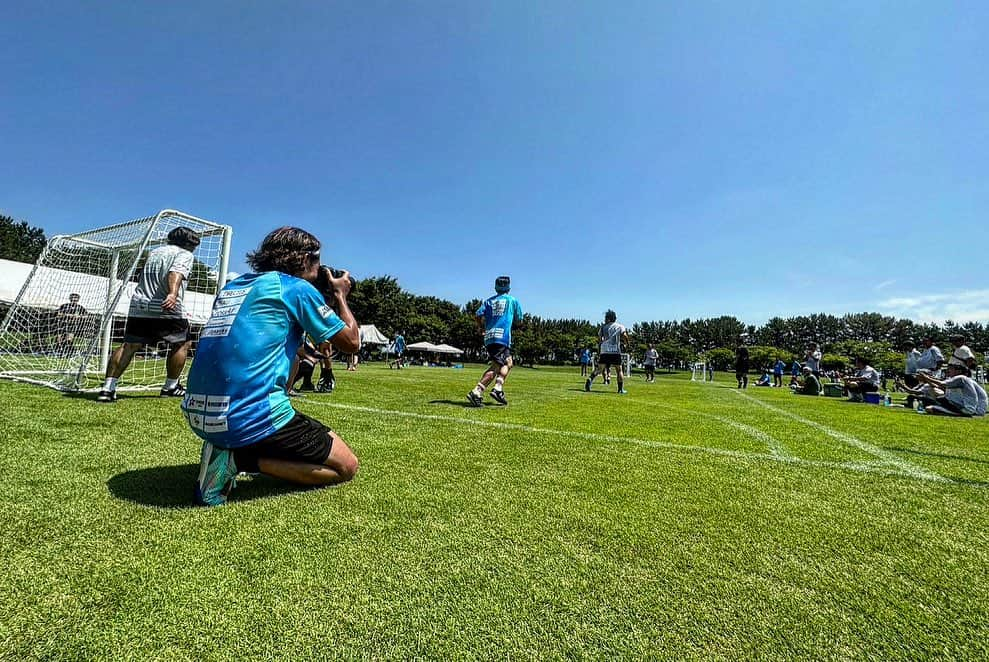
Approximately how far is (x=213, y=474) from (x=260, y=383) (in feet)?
1.76

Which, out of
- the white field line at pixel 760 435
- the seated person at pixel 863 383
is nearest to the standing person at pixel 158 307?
the white field line at pixel 760 435

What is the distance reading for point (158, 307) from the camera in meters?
5.40

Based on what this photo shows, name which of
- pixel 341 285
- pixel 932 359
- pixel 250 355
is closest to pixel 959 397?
pixel 932 359

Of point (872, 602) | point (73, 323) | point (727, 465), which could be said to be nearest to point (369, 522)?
point (872, 602)

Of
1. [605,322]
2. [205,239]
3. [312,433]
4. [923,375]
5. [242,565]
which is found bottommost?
[242,565]

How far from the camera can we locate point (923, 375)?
8727mm

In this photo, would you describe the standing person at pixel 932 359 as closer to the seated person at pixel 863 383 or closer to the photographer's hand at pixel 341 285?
the seated person at pixel 863 383

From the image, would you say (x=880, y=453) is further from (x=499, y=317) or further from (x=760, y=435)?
(x=499, y=317)

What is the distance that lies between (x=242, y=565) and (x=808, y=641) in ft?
6.57

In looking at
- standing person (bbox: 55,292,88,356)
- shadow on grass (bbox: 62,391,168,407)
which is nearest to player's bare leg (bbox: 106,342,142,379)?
shadow on grass (bbox: 62,391,168,407)

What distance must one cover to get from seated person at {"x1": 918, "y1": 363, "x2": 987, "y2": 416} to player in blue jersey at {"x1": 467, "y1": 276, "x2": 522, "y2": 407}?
8425 millimetres

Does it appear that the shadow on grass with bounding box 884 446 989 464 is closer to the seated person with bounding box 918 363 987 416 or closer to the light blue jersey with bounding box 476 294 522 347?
the light blue jersey with bounding box 476 294 522 347

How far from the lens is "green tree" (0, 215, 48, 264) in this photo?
190 feet

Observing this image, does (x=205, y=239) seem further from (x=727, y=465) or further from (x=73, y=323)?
(x=727, y=465)
